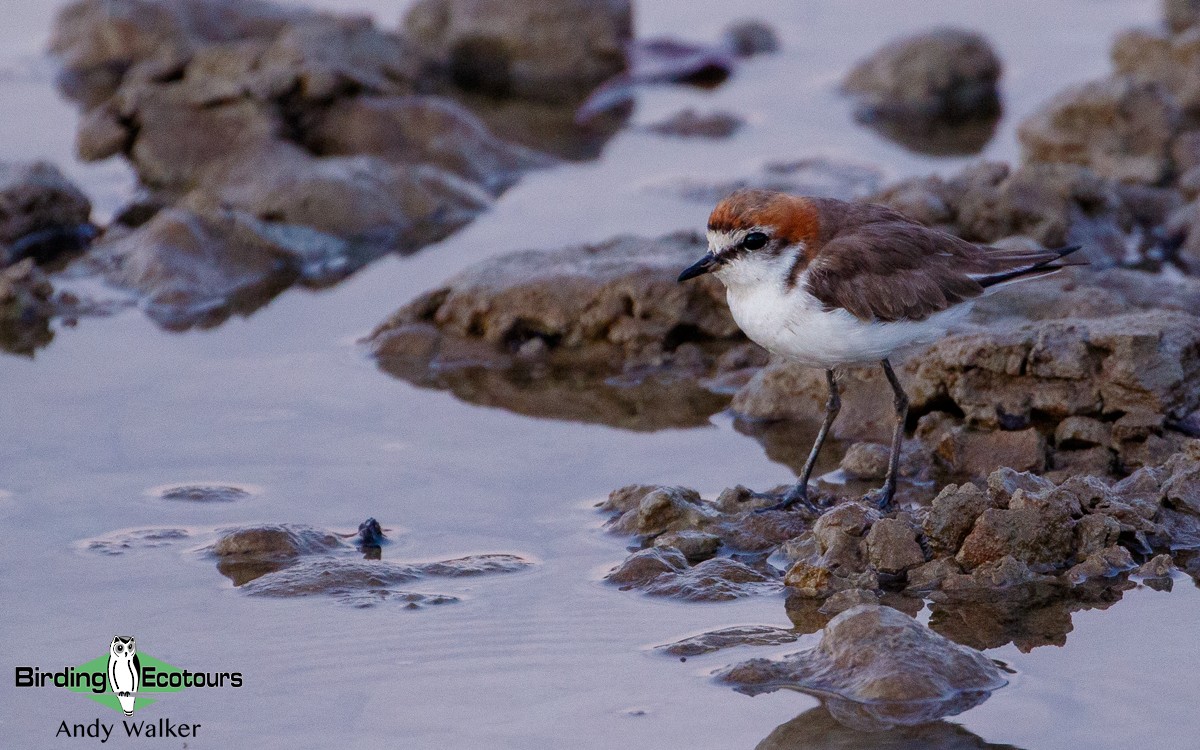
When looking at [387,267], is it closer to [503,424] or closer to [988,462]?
[503,424]

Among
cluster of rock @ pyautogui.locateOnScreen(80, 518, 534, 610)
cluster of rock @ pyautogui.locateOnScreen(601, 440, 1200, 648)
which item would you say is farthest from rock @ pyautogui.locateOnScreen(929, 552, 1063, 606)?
cluster of rock @ pyautogui.locateOnScreen(80, 518, 534, 610)

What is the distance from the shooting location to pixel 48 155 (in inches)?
527

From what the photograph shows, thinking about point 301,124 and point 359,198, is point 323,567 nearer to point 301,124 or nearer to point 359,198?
point 359,198

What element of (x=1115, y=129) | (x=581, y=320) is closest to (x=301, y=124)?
(x=581, y=320)

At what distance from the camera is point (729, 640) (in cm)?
591

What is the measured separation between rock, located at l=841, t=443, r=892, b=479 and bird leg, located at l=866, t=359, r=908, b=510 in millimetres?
320

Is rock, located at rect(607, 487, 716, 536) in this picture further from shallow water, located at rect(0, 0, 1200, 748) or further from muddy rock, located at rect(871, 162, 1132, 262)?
muddy rock, located at rect(871, 162, 1132, 262)

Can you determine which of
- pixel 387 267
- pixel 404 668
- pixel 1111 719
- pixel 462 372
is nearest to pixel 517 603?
pixel 404 668

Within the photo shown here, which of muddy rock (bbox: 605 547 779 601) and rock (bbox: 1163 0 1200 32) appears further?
rock (bbox: 1163 0 1200 32)

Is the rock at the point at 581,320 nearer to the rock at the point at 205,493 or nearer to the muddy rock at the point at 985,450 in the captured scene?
the muddy rock at the point at 985,450

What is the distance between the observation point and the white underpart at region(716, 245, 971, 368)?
671cm

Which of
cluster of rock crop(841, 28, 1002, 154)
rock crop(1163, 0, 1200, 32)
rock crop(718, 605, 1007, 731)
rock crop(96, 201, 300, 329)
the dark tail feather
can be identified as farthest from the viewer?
rock crop(1163, 0, 1200, 32)

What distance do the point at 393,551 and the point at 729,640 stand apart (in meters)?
1.73

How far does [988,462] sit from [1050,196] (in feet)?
11.6
